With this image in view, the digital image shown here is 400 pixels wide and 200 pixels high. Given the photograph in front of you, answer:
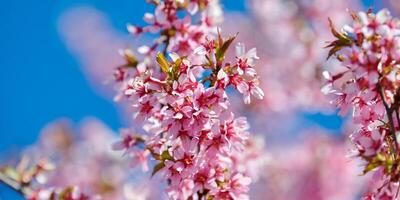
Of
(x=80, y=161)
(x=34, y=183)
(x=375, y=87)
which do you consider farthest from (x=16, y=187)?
(x=80, y=161)

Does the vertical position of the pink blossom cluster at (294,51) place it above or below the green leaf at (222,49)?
above

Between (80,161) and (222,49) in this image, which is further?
(80,161)

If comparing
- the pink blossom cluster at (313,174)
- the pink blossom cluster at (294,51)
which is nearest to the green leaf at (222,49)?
the pink blossom cluster at (294,51)

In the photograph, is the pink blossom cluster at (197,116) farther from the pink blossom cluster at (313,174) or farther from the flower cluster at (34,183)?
the pink blossom cluster at (313,174)

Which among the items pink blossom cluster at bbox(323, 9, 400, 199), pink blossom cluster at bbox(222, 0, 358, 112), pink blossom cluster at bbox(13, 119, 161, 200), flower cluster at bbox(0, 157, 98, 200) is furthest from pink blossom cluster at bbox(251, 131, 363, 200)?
pink blossom cluster at bbox(323, 9, 400, 199)

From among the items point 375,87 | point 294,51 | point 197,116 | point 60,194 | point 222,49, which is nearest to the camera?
point 375,87

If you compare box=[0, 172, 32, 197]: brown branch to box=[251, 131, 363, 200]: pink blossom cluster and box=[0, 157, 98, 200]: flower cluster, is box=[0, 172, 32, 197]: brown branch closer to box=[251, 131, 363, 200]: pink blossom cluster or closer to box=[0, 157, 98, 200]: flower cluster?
box=[0, 157, 98, 200]: flower cluster

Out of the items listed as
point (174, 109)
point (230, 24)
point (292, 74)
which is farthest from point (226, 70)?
point (230, 24)

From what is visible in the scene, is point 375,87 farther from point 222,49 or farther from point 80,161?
point 80,161
